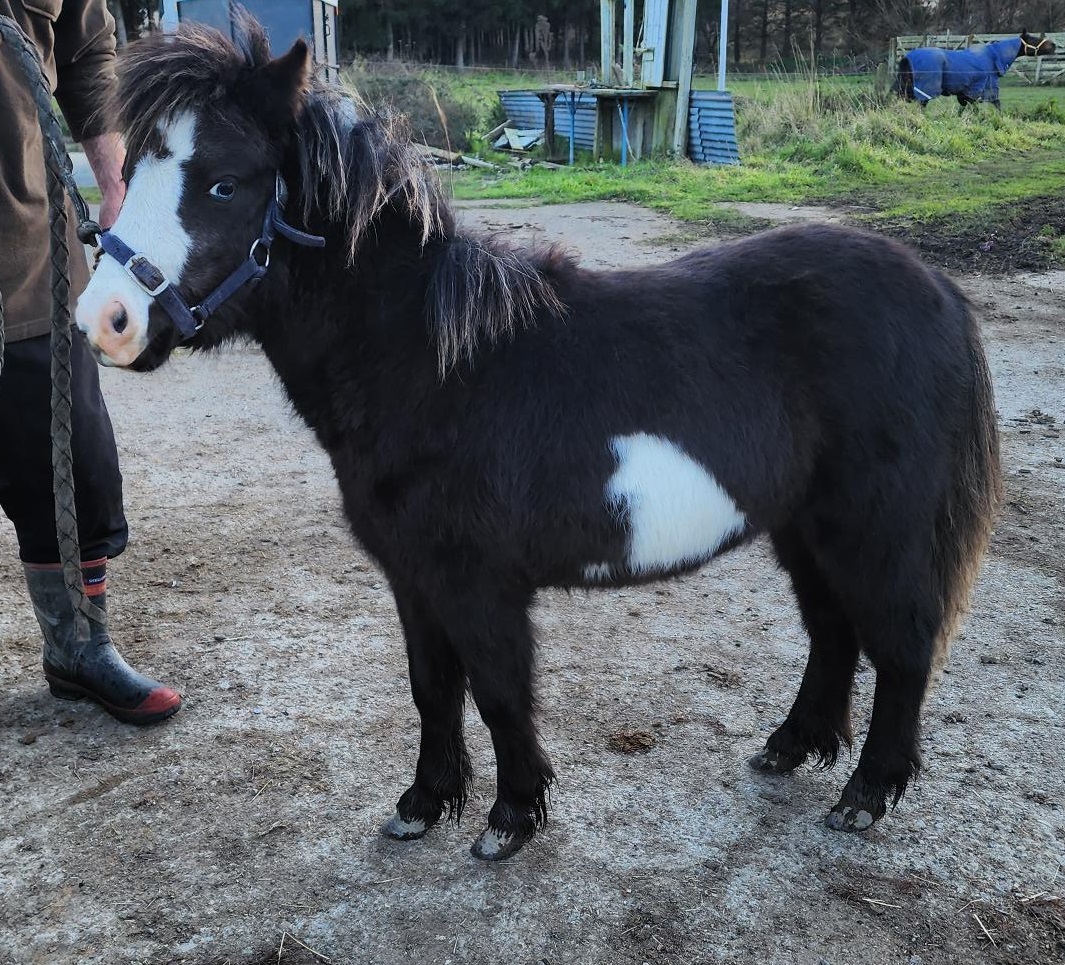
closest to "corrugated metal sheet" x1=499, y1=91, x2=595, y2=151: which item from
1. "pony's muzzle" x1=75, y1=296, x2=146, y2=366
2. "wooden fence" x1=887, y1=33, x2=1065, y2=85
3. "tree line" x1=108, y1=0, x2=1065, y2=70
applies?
"wooden fence" x1=887, y1=33, x2=1065, y2=85

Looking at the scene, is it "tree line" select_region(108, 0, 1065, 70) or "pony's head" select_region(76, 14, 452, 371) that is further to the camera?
"tree line" select_region(108, 0, 1065, 70)

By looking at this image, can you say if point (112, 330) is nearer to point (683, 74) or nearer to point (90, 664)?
point (90, 664)

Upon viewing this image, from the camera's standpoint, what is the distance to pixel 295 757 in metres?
2.64

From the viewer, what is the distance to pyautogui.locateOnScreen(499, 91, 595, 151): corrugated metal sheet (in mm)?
16156

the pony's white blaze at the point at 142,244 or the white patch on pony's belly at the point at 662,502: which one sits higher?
the pony's white blaze at the point at 142,244

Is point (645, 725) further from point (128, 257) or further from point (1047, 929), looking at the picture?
point (128, 257)

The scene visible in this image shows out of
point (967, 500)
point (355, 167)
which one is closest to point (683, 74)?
point (967, 500)

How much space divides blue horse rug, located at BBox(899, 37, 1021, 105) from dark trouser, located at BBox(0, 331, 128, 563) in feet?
59.0

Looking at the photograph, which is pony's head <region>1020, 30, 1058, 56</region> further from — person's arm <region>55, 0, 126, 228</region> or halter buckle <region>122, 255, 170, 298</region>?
halter buckle <region>122, 255, 170, 298</region>

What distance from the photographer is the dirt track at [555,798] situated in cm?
204

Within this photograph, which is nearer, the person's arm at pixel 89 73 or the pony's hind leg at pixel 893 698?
the pony's hind leg at pixel 893 698

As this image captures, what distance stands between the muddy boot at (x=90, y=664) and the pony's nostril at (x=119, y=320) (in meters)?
1.32

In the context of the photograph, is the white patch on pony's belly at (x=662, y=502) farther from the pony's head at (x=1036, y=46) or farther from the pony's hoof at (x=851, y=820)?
the pony's head at (x=1036, y=46)

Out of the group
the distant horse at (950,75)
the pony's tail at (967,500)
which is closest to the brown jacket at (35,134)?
the pony's tail at (967,500)
